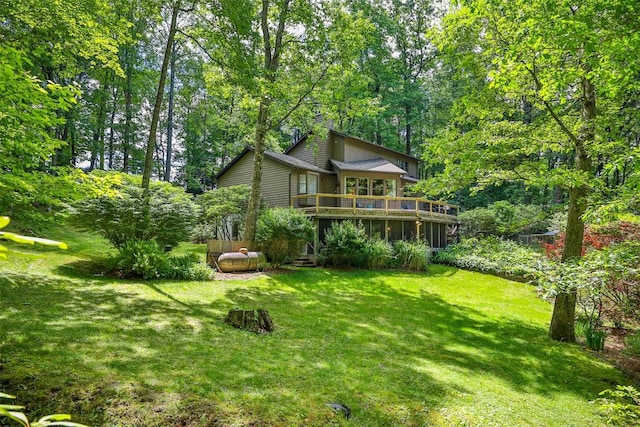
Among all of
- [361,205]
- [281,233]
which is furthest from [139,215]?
[361,205]

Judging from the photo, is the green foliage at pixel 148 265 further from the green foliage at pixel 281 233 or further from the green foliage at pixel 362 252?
the green foliage at pixel 362 252

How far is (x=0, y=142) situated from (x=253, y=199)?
32.8ft

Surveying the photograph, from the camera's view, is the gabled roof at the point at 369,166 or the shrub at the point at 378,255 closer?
the shrub at the point at 378,255

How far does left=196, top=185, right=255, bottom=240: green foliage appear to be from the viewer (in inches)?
722

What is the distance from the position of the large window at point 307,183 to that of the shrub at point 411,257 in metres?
7.28

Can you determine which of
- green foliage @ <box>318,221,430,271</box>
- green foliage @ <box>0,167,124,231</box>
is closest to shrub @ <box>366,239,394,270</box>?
green foliage @ <box>318,221,430,271</box>

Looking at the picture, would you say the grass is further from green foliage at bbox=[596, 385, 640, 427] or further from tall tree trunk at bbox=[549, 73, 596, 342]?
tall tree trunk at bbox=[549, 73, 596, 342]

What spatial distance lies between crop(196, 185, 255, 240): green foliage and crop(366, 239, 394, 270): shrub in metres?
7.23

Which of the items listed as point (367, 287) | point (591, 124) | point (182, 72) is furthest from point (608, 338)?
point (182, 72)

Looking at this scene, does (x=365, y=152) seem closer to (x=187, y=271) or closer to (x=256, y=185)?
(x=256, y=185)

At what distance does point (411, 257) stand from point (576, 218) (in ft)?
28.0

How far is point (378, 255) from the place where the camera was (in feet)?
51.0

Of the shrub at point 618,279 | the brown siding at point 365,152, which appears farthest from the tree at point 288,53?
the shrub at point 618,279

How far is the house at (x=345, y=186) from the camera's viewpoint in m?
18.2
